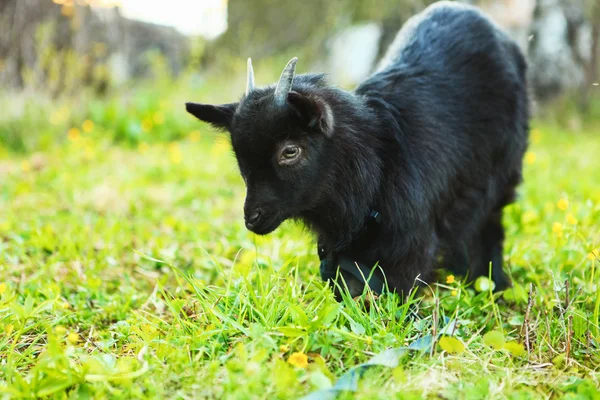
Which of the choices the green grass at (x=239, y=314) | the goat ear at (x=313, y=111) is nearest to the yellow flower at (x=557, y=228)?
the green grass at (x=239, y=314)

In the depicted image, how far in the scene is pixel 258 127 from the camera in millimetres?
2508

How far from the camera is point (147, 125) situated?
24.0 ft

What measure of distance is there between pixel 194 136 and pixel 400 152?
4695 millimetres

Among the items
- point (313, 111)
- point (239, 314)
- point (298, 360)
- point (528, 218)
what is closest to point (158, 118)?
point (528, 218)

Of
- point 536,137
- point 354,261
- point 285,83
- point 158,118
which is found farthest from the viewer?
point 158,118

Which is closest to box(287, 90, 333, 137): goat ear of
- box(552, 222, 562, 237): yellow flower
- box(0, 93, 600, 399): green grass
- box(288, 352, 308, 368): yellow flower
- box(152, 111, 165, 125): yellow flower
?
box(0, 93, 600, 399): green grass

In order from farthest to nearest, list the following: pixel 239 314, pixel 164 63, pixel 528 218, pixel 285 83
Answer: pixel 164 63 < pixel 528 218 < pixel 285 83 < pixel 239 314

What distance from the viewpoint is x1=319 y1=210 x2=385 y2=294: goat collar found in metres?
2.71

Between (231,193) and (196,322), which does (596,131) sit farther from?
(196,322)

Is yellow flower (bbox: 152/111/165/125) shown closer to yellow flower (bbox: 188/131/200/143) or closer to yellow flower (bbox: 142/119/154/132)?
yellow flower (bbox: 142/119/154/132)

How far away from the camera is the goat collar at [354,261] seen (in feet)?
8.89

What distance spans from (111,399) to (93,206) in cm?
290

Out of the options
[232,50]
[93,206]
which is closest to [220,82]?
[232,50]

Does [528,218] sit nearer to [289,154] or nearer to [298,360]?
[289,154]
